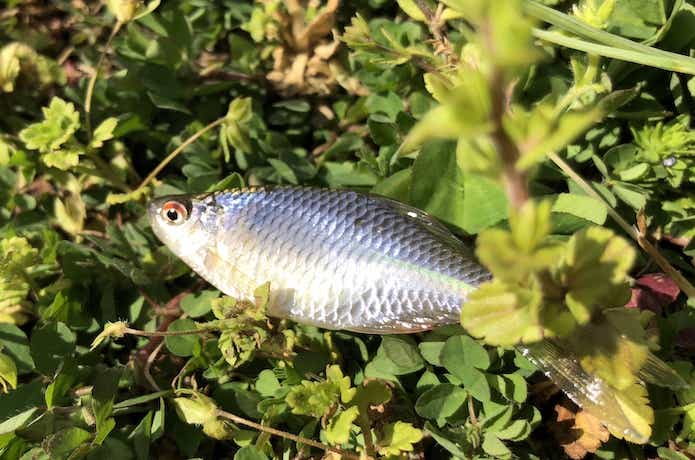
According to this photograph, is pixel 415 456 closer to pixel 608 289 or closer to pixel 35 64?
pixel 608 289

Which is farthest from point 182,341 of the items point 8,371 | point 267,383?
point 8,371

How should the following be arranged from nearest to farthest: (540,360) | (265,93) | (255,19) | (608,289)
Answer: (608,289) < (540,360) < (255,19) < (265,93)

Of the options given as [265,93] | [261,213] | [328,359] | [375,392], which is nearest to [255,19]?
[265,93]

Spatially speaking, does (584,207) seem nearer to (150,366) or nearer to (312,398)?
(312,398)

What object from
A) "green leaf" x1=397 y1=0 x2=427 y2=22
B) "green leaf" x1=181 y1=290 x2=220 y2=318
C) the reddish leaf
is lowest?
"green leaf" x1=181 y1=290 x2=220 y2=318

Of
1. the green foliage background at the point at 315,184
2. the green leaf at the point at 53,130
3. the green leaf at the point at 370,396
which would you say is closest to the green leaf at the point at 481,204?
the green foliage background at the point at 315,184

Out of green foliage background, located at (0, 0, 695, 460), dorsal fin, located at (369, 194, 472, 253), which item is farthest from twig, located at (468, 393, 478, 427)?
dorsal fin, located at (369, 194, 472, 253)

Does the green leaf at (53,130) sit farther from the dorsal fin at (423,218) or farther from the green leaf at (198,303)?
the dorsal fin at (423,218)

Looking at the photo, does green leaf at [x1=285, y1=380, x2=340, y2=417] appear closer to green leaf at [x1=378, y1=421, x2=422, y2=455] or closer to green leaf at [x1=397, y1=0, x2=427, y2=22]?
green leaf at [x1=378, y1=421, x2=422, y2=455]
